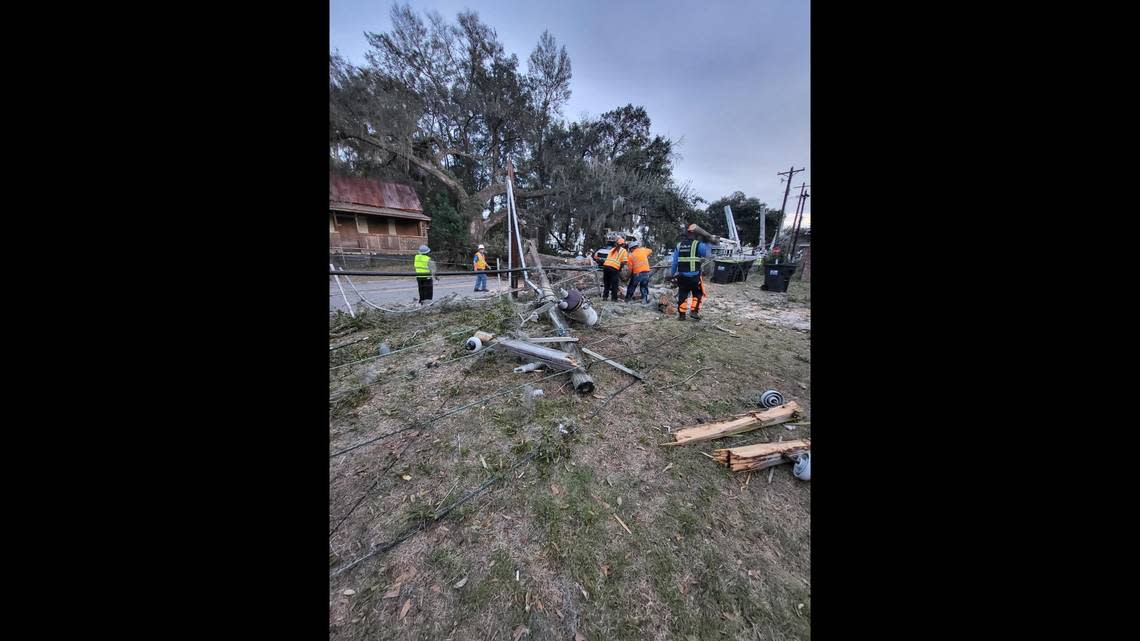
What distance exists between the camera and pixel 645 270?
7781 mm

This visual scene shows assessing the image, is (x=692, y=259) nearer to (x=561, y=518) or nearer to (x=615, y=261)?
(x=615, y=261)

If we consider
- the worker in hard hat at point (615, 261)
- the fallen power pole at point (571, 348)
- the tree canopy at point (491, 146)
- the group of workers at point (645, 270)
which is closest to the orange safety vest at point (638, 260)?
the group of workers at point (645, 270)

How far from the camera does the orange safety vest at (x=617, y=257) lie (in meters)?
7.91

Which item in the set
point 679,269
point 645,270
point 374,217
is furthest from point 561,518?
point 374,217

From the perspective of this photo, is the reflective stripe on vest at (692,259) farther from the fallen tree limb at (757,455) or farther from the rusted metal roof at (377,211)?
the rusted metal roof at (377,211)

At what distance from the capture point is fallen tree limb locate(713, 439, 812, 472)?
2.71 m

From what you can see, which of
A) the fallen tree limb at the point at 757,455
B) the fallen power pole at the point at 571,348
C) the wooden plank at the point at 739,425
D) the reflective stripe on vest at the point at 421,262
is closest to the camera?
the fallen tree limb at the point at 757,455

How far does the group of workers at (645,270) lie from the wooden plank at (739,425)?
141 inches

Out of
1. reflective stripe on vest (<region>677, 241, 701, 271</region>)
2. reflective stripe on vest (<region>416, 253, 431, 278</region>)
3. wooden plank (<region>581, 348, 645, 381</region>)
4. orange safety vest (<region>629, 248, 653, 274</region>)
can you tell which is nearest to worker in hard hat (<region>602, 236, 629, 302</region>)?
orange safety vest (<region>629, 248, 653, 274</region>)
